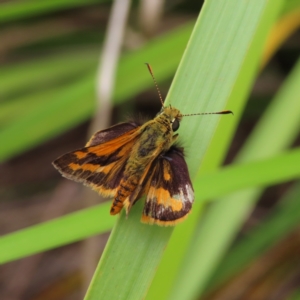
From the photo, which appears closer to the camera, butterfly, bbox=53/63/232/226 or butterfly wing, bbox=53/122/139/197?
butterfly, bbox=53/63/232/226

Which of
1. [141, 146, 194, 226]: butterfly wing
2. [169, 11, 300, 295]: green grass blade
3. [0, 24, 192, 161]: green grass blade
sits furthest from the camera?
[0, 24, 192, 161]: green grass blade

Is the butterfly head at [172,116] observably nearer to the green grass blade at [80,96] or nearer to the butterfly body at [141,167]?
the butterfly body at [141,167]

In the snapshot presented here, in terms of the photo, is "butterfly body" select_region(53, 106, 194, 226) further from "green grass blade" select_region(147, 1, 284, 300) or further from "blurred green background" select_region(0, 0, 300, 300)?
"blurred green background" select_region(0, 0, 300, 300)

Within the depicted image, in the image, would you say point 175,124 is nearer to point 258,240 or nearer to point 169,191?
point 169,191

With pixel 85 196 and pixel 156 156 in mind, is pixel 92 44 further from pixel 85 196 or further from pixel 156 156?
pixel 156 156

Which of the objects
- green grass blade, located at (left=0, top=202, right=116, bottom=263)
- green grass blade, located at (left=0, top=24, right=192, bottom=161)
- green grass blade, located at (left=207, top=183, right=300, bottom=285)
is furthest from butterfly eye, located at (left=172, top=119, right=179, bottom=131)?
green grass blade, located at (left=207, top=183, right=300, bottom=285)

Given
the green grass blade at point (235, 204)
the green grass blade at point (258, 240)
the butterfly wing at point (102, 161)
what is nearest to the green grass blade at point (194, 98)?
the butterfly wing at point (102, 161)

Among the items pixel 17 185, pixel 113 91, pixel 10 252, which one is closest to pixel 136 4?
pixel 113 91
